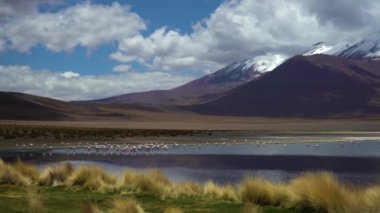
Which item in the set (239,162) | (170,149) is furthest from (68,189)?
(170,149)

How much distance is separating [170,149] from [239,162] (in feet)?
42.1

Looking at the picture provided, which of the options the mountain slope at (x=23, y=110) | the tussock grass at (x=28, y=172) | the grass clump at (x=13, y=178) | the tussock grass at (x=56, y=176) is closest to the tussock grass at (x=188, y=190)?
the tussock grass at (x=56, y=176)

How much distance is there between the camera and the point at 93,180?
599 inches

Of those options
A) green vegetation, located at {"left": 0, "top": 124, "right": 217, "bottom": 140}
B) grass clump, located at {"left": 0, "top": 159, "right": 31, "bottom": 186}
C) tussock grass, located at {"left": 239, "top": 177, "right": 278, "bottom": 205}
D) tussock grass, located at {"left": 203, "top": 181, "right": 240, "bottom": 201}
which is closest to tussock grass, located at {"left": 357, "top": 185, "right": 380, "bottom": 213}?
tussock grass, located at {"left": 239, "top": 177, "right": 278, "bottom": 205}

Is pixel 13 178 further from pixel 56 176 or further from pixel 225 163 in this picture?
pixel 225 163

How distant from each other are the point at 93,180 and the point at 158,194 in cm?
234

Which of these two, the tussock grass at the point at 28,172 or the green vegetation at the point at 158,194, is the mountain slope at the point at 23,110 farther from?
the green vegetation at the point at 158,194

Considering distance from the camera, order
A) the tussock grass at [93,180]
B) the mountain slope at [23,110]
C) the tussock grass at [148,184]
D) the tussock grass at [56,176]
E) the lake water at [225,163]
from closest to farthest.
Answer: the tussock grass at [148,184] < the tussock grass at [93,180] < the tussock grass at [56,176] < the lake water at [225,163] < the mountain slope at [23,110]

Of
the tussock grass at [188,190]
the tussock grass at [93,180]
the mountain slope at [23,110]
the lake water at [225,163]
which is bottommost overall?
the lake water at [225,163]

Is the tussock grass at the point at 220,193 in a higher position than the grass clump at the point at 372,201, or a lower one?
lower

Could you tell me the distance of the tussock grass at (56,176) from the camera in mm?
16203

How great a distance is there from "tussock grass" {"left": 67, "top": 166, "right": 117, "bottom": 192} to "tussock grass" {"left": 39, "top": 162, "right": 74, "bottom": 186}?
1.44ft

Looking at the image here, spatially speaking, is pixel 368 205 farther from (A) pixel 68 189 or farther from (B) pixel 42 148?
(B) pixel 42 148

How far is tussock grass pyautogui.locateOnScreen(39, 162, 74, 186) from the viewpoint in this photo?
1620cm
